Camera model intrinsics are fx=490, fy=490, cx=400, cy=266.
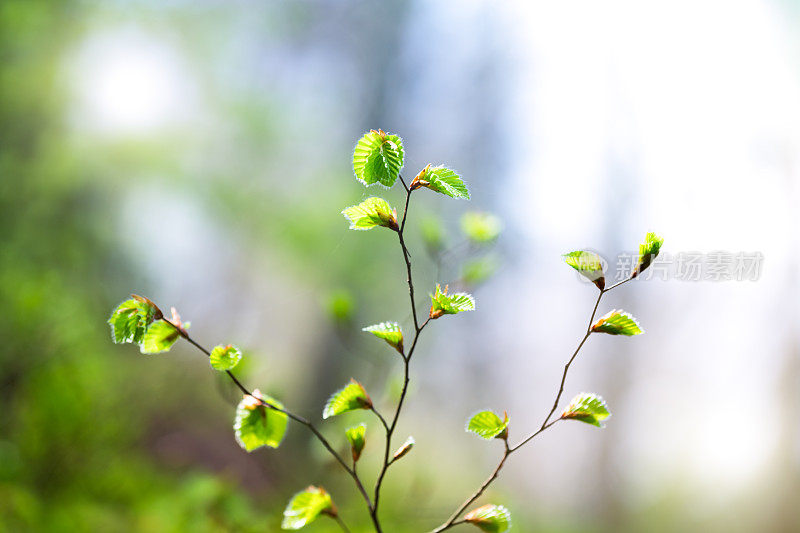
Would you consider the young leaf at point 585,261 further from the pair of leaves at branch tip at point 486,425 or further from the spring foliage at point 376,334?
the pair of leaves at branch tip at point 486,425

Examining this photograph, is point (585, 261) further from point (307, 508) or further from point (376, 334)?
point (307, 508)

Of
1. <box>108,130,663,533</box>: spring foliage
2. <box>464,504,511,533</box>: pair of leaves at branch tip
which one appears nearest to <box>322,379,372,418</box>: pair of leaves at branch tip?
<box>108,130,663,533</box>: spring foliage

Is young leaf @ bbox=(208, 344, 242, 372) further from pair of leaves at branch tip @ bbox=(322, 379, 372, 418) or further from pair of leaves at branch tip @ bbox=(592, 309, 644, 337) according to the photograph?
pair of leaves at branch tip @ bbox=(592, 309, 644, 337)

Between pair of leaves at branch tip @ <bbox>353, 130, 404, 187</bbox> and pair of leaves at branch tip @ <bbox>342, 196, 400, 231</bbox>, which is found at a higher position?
pair of leaves at branch tip @ <bbox>353, 130, 404, 187</bbox>

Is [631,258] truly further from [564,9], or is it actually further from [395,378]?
[564,9]

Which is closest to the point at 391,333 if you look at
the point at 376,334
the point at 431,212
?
the point at 376,334

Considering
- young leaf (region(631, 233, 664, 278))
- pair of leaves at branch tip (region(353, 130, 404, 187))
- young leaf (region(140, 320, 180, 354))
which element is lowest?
young leaf (region(631, 233, 664, 278))

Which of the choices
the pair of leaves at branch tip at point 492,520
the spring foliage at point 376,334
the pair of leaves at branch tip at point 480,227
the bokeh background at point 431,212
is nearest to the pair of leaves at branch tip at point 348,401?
the spring foliage at point 376,334
